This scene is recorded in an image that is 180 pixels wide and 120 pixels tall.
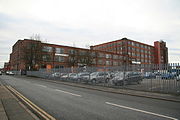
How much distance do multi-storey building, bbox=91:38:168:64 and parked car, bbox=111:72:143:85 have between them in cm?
7595

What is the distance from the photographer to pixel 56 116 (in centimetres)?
586

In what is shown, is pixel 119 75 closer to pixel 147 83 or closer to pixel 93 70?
pixel 147 83

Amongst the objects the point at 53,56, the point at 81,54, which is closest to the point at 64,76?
the point at 81,54

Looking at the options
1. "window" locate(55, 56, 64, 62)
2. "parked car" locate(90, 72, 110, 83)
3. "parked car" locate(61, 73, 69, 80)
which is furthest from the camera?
"window" locate(55, 56, 64, 62)

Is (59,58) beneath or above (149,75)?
above

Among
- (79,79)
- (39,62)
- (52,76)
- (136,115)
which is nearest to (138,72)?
(136,115)

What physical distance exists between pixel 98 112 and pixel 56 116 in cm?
178

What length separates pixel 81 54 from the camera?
6106cm

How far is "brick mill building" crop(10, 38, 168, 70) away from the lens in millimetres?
49750

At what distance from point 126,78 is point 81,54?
Result: 46226mm

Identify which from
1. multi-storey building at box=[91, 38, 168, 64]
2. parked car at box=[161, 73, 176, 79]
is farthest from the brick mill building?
parked car at box=[161, 73, 176, 79]

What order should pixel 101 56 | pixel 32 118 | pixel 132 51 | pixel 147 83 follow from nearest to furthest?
1. pixel 32 118
2. pixel 147 83
3. pixel 101 56
4. pixel 132 51

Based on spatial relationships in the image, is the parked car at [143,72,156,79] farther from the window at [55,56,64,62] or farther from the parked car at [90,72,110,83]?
the window at [55,56,64,62]

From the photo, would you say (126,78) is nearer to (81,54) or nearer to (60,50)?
(81,54)
